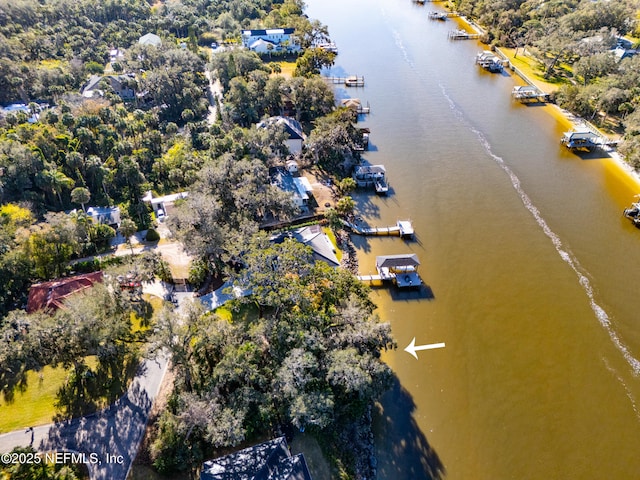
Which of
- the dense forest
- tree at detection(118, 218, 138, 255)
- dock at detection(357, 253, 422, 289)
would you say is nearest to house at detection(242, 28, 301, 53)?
the dense forest

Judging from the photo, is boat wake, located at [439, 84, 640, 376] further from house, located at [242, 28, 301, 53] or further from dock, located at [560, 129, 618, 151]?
house, located at [242, 28, 301, 53]

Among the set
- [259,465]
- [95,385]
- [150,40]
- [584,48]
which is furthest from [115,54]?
[584,48]

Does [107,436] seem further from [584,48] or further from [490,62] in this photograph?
[584,48]

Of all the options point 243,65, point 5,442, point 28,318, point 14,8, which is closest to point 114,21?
point 14,8

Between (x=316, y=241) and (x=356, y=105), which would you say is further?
(x=356, y=105)

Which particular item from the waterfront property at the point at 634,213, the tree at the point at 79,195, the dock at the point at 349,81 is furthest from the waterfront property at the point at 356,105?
the tree at the point at 79,195
